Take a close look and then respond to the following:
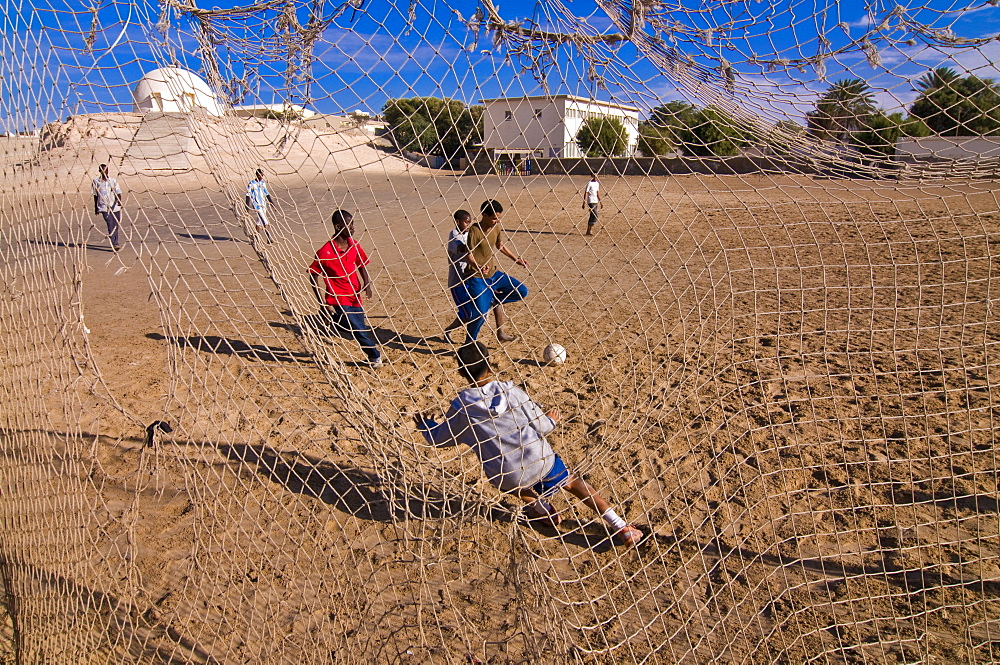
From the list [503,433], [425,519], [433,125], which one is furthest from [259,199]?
[425,519]

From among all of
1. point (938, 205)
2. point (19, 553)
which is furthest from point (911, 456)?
point (938, 205)

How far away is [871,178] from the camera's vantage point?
2818 millimetres

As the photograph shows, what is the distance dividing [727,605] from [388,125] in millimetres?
2778

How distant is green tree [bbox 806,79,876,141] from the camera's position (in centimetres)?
299

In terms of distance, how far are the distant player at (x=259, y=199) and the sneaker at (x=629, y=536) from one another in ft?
7.35

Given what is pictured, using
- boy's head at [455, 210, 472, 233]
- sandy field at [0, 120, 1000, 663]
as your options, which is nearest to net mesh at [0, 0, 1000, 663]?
sandy field at [0, 120, 1000, 663]

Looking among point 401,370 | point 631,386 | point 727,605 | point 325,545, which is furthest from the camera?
point 401,370

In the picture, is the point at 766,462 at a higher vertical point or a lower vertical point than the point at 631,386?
lower

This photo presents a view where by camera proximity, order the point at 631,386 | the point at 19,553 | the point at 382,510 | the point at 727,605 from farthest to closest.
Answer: the point at 631,386 < the point at 382,510 < the point at 727,605 < the point at 19,553

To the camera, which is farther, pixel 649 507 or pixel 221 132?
pixel 649 507

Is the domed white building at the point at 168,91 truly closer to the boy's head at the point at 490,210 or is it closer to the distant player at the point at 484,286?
the boy's head at the point at 490,210

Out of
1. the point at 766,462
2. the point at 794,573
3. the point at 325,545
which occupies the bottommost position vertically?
the point at 794,573

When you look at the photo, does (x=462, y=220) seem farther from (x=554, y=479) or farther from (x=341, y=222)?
(x=554, y=479)

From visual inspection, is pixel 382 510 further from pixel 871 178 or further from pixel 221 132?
pixel 871 178
